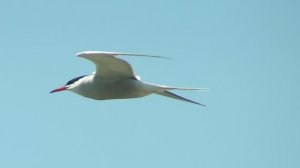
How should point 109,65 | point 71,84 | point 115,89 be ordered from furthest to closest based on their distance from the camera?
point 71,84 → point 115,89 → point 109,65

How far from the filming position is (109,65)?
1608 cm

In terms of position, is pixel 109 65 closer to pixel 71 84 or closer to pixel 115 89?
pixel 115 89

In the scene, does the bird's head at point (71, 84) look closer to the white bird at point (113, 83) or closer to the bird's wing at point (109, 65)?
the white bird at point (113, 83)

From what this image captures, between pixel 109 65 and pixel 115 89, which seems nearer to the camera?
pixel 109 65

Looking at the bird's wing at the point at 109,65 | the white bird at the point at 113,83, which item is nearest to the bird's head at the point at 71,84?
the white bird at the point at 113,83

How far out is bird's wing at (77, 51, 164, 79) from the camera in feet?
50.3

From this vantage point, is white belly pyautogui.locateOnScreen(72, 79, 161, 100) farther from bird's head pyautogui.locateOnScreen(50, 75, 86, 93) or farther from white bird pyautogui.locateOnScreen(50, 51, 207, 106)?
bird's head pyautogui.locateOnScreen(50, 75, 86, 93)

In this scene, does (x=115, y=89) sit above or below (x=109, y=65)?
below

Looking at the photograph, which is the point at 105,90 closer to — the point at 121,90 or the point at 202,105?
the point at 121,90

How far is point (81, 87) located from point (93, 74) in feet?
1.25

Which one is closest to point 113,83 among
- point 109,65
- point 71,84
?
point 109,65

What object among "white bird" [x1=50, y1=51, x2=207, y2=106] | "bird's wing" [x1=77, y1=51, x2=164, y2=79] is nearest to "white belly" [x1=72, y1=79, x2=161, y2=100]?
"white bird" [x1=50, y1=51, x2=207, y2=106]

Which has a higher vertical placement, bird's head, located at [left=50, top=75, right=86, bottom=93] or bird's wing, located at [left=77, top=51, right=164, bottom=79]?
bird's wing, located at [left=77, top=51, right=164, bottom=79]

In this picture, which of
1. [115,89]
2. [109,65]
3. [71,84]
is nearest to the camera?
[109,65]
